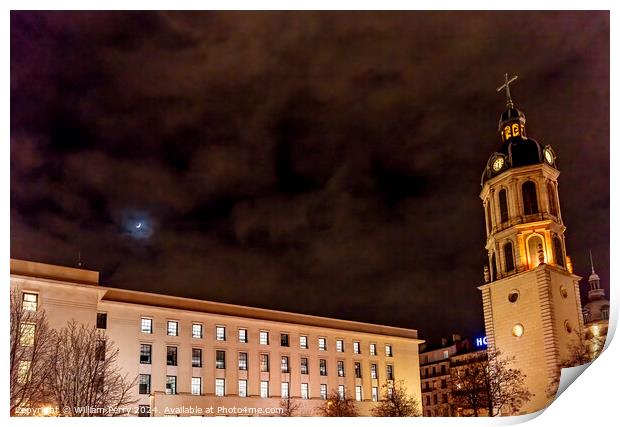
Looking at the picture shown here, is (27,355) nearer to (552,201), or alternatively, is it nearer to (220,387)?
(220,387)

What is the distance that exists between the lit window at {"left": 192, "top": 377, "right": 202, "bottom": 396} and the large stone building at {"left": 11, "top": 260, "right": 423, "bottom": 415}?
0.07 meters

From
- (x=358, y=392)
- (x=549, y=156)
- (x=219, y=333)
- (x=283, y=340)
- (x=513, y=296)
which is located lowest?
(x=358, y=392)

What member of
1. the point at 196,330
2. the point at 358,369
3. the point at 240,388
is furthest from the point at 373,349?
the point at 196,330

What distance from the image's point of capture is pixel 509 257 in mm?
38750

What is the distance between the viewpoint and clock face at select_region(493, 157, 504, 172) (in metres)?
39.3

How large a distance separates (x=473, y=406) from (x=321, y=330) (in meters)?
13.8

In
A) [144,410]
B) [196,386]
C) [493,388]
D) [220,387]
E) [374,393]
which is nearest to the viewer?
[493,388]

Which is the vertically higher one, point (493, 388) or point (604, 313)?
point (604, 313)

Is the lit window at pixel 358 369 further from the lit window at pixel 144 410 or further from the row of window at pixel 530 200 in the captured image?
the lit window at pixel 144 410

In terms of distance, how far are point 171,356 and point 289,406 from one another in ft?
22.5

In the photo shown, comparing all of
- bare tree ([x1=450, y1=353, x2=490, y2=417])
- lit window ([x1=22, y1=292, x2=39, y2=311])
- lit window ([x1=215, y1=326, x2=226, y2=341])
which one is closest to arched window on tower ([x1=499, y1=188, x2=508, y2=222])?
bare tree ([x1=450, y1=353, x2=490, y2=417])

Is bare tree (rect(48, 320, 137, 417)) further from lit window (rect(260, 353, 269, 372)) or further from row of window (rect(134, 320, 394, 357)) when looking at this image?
lit window (rect(260, 353, 269, 372))
